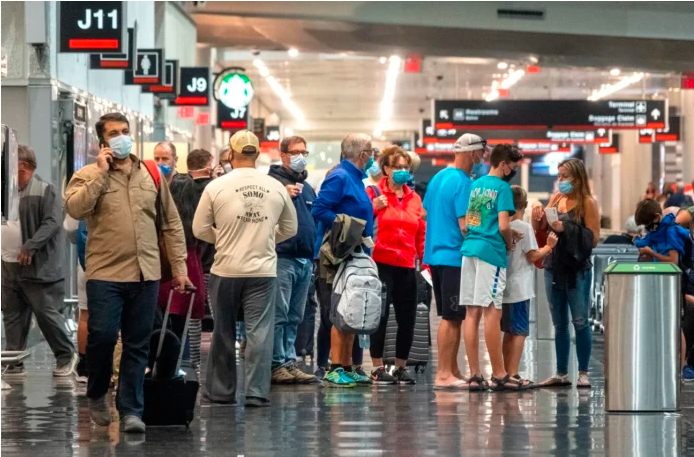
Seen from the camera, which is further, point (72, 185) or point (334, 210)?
point (334, 210)

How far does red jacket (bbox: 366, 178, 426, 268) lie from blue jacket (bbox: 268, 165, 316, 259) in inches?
18.2

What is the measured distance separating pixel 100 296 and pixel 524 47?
16380mm

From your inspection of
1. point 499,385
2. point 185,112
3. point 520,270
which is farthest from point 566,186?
point 185,112

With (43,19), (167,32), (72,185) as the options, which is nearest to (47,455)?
(72,185)

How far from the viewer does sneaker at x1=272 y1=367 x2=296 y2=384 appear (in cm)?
920

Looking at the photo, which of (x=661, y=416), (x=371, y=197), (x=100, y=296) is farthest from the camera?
(x=371, y=197)

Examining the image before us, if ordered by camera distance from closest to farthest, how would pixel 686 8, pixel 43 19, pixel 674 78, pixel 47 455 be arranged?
pixel 47 455, pixel 43 19, pixel 686 8, pixel 674 78

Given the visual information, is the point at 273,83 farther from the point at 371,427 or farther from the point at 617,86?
the point at 371,427

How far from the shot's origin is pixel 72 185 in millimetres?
7004

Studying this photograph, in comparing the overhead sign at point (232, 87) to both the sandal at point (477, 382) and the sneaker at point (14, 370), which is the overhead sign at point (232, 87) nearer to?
the sneaker at point (14, 370)

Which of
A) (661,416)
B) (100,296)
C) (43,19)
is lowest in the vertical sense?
(661,416)

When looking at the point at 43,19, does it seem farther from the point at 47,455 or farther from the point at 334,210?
the point at 47,455

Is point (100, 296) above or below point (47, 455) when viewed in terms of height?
above

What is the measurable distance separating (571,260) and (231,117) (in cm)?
1694
